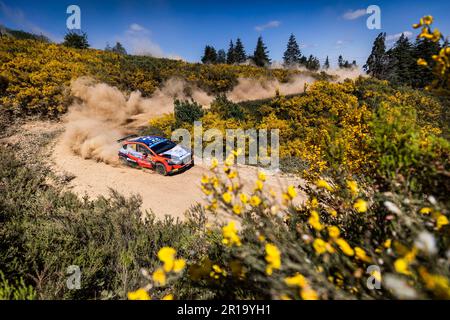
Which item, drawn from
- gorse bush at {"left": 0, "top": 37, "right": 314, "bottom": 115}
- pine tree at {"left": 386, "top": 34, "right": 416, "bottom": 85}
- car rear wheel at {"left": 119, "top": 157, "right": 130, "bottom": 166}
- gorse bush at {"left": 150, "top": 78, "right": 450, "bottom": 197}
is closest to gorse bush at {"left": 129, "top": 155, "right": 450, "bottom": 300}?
gorse bush at {"left": 150, "top": 78, "right": 450, "bottom": 197}

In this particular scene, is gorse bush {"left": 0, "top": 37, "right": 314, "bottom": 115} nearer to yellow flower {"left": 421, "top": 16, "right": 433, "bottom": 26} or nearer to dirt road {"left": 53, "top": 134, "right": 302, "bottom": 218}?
dirt road {"left": 53, "top": 134, "right": 302, "bottom": 218}

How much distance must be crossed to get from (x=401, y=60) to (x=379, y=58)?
3.69 metres

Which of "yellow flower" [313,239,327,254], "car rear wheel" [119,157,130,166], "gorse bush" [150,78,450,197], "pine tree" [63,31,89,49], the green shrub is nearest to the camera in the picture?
"yellow flower" [313,239,327,254]

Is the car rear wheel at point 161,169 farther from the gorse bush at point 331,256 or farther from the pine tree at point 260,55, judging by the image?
the pine tree at point 260,55

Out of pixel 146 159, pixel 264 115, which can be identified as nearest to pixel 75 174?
pixel 146 159

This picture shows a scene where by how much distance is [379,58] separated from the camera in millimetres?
44875

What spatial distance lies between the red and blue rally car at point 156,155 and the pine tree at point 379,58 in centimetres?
4656

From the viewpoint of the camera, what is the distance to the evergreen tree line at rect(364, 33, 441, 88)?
39.8 m

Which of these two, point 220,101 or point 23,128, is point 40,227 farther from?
point 220,101

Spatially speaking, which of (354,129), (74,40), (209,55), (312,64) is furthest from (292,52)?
(354,129)

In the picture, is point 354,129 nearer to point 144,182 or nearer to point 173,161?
point 173,161

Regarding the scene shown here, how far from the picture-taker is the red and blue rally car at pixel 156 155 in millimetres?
9547

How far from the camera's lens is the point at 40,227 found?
5359 mm

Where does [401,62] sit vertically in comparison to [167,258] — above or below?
above
